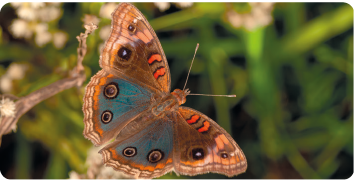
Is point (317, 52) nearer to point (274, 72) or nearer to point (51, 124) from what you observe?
point (274, 72)

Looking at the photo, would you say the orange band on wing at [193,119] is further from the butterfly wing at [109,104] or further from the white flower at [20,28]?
the white flower at [20,28]

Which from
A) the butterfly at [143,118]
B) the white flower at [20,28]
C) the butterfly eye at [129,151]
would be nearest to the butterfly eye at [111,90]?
the butterfly at [143,118]

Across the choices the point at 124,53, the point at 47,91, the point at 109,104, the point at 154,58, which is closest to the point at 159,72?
the point at 154,58

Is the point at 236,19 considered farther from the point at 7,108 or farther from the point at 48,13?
the point at 7,108

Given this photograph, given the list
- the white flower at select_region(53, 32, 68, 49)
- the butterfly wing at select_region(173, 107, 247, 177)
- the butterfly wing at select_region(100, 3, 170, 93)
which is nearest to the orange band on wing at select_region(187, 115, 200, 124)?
the butterfly wing at select_region(173, 107, 247, 177)

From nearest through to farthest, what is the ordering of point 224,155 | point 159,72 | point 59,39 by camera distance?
point 224,155
point 159,72
point 59,39

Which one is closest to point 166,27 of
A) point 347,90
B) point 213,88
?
point 213,88
